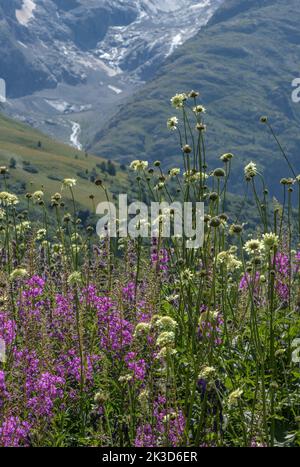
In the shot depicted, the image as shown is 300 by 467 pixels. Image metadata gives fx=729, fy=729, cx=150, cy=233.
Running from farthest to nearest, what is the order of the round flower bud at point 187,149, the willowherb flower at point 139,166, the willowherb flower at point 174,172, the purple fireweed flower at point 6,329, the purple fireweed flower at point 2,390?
the willowherb flower at point 139,166, the willowherb flower at point 174,172, the round flower bud at point 187,149, the purple fireweed flower at point 6,329, the purple fireweed flower at point 2,390

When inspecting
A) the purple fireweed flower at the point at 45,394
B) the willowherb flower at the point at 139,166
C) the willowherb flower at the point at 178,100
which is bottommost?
the purple fireweed flower at the point at 45,394

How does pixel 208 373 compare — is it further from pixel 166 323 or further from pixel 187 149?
pixel 187 149

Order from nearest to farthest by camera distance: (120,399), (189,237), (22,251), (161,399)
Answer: (161,399), (120,399), (189,237), (22,251)

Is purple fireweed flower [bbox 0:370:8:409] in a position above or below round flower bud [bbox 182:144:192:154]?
below

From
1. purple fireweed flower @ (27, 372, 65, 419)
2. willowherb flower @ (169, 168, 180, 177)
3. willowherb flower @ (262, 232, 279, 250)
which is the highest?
willowherb flower @ (169, 168, 180, 177)

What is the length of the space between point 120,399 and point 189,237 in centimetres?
232

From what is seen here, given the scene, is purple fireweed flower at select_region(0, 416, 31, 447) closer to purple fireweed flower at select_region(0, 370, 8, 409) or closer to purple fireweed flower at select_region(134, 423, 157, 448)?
purple fireweed flower at select_region(0, 370, 8, 409)

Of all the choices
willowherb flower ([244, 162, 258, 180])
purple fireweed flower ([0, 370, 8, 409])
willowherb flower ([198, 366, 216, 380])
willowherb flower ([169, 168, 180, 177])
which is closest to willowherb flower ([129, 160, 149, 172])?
willowherb flower ([169, 168, 180, 177])

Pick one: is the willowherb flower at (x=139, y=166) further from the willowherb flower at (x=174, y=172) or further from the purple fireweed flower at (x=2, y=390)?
the purple fireweed flower at (x=2, y=390)

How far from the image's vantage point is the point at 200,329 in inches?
268

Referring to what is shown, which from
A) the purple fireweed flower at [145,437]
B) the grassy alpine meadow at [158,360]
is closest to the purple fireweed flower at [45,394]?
the grassy alpine meadow at [158,360]

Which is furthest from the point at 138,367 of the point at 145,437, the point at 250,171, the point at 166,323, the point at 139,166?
the point at 139,166
